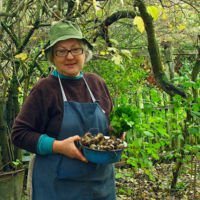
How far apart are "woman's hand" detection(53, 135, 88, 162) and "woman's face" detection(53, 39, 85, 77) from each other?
0.51 metres

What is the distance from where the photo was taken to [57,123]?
1.63 metres

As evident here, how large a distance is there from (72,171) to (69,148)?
22cm

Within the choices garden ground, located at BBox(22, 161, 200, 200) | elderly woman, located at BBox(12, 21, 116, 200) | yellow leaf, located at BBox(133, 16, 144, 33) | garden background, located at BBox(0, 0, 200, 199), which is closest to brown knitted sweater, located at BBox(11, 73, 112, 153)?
elderly woman, located at BBox(12, 21, 116, 200)

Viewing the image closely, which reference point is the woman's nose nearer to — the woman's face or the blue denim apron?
the woman's face

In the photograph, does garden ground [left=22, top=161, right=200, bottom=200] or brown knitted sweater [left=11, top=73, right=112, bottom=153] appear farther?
garden ground [left=22, top=161, right=200, bottom=200]

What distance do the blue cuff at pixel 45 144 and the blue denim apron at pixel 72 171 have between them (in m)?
0.09

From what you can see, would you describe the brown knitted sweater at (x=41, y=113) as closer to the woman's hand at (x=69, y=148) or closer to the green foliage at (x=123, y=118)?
the woman's hand at (x=69, y=148)

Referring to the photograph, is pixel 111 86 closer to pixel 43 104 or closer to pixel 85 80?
pixel 85 80

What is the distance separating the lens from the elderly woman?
5.19 ft

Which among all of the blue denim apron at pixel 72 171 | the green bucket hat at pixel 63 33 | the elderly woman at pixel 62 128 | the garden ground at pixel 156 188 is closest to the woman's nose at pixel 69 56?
the elderly woman at pixel 62 128

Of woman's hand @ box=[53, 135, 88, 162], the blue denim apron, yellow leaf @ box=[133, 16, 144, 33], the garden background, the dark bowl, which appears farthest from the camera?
the garden background

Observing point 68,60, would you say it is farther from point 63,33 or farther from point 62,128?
point 62,128

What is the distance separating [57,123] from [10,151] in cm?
215

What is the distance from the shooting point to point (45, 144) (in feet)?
5.07
